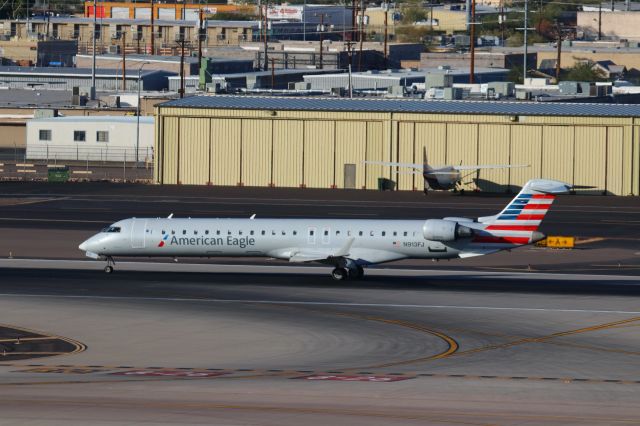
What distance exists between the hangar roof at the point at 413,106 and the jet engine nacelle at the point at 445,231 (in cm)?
4282

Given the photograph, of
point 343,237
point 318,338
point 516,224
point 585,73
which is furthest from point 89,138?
point 318,338

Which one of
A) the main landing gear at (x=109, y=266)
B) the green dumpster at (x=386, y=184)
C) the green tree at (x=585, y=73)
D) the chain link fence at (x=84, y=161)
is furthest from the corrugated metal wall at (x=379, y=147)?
the green tree at (x=585, y=73)

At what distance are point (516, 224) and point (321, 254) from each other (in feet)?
30.6

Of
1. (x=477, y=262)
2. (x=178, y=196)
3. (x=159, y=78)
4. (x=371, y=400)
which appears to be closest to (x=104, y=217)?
(x=178, y=196)

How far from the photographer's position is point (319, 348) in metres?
47.8

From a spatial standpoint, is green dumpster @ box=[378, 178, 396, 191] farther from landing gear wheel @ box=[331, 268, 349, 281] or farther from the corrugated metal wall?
landing gear wheel @ box=[331, 268, 349, 281]

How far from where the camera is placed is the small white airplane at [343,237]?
6188 centimetres

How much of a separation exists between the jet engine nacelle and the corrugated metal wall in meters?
41.8

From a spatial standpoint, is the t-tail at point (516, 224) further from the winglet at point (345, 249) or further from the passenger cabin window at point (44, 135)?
the passenger cabin window at point (44, 135)

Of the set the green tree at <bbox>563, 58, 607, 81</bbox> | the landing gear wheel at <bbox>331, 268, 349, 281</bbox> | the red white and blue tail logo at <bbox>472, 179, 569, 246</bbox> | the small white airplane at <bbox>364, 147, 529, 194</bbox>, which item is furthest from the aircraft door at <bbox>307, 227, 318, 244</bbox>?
the green tree at <bbox>563, 58, 607, 81</bbox>

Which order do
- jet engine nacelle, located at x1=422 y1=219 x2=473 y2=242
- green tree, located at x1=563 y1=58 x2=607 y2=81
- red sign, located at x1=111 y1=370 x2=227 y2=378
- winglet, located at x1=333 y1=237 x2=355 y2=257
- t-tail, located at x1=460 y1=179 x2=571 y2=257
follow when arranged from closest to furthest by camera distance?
red sign, located at x1=111 y1=370 x2=227 y2=378 < jet engine nacelle, located at x1=422 y1=219 x2=473 y2=242 < t-tail, located at x1=460 y1=179 x2=571 y2=257 < winglet, located at x1=333 y1=237 x2=355 y2=257 < green tree, located at x1=563 y1=58 x2=607 y2=81

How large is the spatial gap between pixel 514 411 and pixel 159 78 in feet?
434

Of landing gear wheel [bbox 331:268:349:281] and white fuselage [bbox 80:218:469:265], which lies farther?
landing gear wheel [bbox 331:268:349:281]

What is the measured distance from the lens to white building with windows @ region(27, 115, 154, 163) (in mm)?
130625
